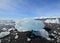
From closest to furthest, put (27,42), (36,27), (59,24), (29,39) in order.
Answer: (36,27) < (27,42) < (29,39) < (59,24)

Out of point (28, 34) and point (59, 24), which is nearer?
point (28, 34)

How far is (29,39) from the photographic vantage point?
22844 millimetres

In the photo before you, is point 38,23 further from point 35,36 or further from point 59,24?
point 59,24

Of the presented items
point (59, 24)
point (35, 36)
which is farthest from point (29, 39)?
point (59, 24)

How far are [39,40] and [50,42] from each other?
97.6 inches

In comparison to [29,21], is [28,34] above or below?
below

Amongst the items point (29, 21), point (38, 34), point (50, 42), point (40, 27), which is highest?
point (29, 21)

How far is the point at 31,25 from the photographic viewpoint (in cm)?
1981

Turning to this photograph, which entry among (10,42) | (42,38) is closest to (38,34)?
(42,38)

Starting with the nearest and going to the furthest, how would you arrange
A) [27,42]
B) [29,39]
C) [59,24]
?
[27,42] < [29,39] < [59,24]

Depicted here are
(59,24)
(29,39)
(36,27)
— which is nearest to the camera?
(36,27)

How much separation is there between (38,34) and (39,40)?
144 cm

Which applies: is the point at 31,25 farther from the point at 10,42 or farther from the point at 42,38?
the point at 10,42

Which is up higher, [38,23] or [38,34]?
[38,23]
